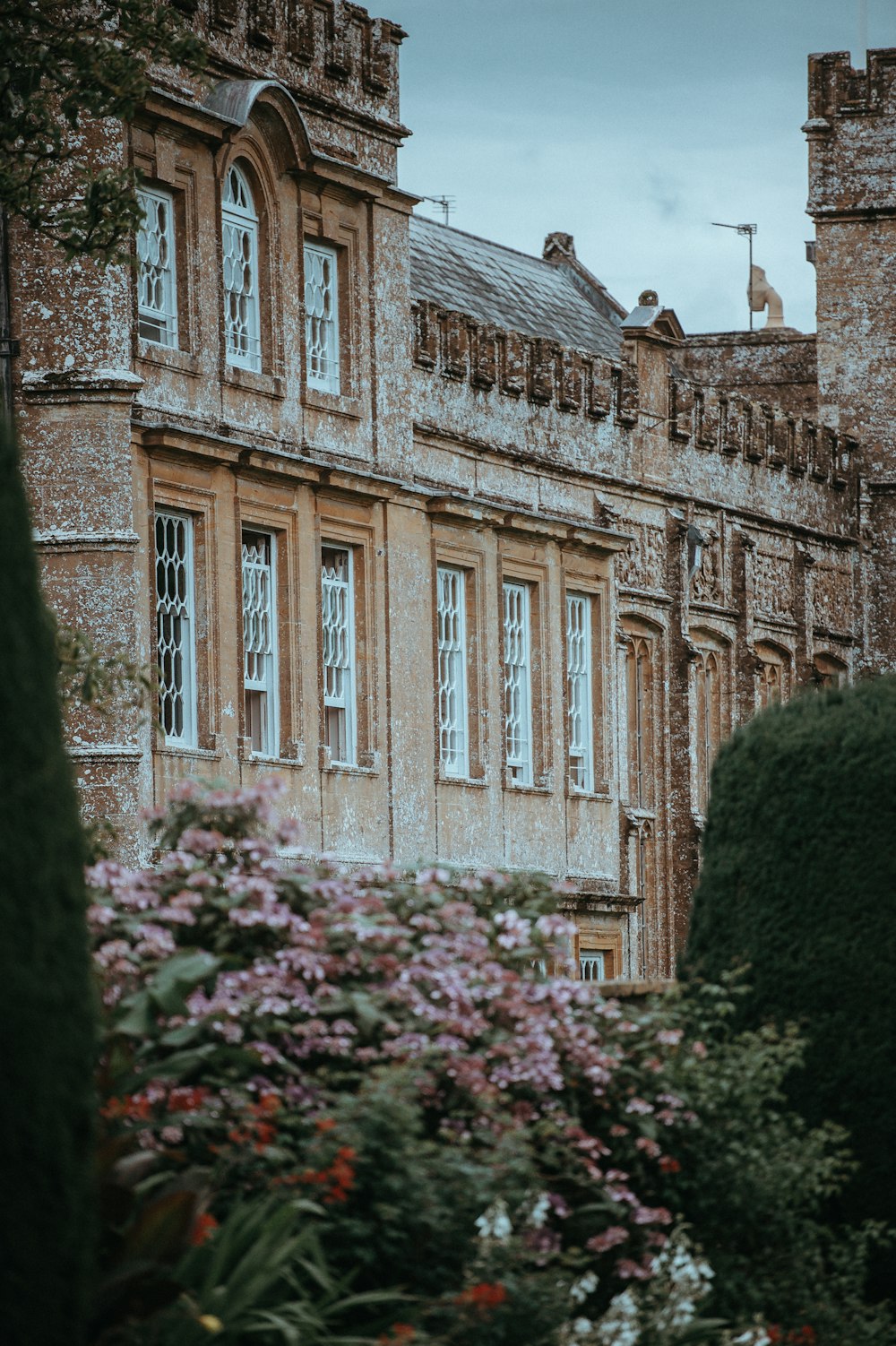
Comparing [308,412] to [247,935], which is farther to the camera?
[308,412]

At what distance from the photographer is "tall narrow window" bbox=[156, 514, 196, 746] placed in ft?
76.0

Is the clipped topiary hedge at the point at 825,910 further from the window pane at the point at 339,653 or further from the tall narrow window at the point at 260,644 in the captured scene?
the window pane at the point at 339,653

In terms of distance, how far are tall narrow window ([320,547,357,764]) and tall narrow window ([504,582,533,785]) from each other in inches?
151

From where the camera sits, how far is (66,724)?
21.4 metres

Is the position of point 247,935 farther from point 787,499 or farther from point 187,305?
point 787,499

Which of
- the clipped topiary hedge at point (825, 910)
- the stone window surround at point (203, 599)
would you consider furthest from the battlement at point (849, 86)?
the clipped topiary hedge at point (825, 910)

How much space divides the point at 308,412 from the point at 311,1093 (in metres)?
16.5

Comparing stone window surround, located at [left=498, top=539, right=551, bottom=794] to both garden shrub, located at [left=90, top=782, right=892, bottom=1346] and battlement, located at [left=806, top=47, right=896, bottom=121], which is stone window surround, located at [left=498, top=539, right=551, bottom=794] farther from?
garden shrub, located at [left=90, top=782, right=892, bottom=1346]

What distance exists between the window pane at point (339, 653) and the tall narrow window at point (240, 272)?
2.33 m

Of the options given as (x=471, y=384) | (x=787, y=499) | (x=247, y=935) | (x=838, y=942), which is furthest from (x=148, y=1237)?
(x=787, y=499)

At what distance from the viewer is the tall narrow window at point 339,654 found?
1022 inches

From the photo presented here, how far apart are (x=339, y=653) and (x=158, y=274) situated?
4517 mm

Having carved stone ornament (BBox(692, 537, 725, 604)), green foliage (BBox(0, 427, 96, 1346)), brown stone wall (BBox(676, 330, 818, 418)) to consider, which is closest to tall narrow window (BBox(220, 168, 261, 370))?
carved stone ornament (BBox(692, 537, 725, 604))

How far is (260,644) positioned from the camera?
81.1 feet
